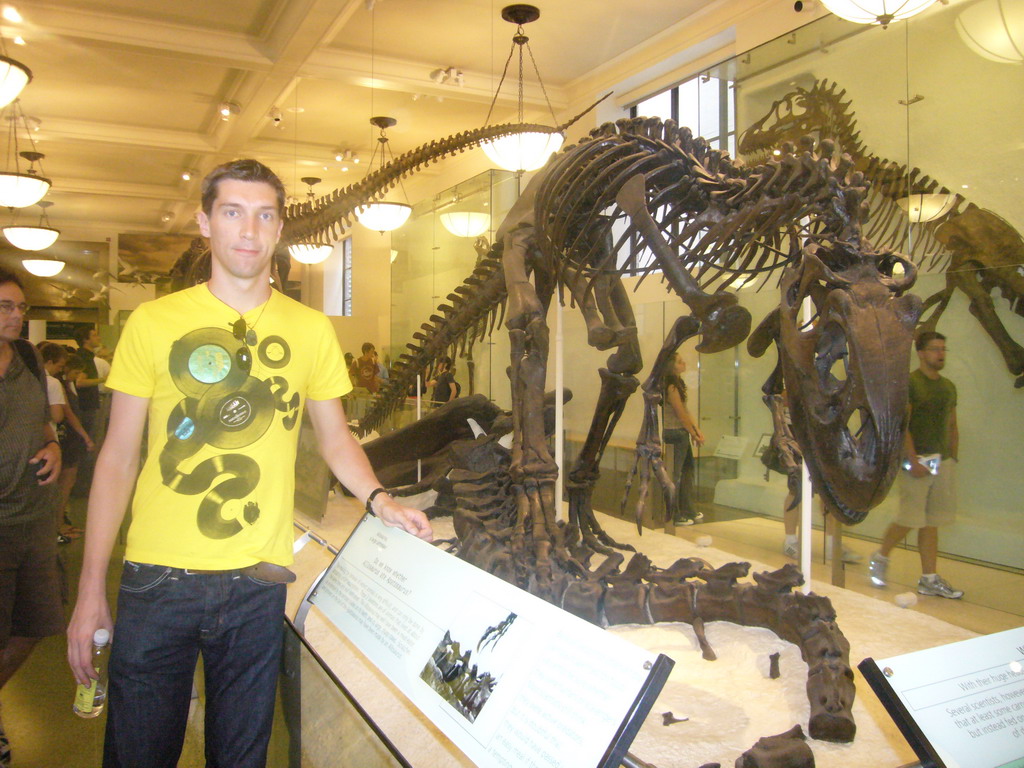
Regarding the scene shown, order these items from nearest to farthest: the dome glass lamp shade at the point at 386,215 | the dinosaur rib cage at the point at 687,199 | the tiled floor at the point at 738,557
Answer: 1. the dinosaur rib cage at the point at 687,199
2. the tiled floor at the point at 738,557
3. the dome glass lamp shade at the point at 386,215

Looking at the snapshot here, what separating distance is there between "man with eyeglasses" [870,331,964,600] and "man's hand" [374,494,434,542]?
2953mm

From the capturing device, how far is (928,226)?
423cm

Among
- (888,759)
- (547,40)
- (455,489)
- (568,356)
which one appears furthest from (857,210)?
Result: (547,40)

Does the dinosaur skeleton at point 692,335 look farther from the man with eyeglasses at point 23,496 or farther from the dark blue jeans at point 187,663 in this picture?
the man with eyeglasses at point 23,496

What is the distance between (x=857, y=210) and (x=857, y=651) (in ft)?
5.37

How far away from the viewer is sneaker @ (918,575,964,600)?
12.1 feet

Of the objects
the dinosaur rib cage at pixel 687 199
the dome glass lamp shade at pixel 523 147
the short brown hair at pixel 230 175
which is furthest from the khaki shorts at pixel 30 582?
the dome glass lamp shade at pixel 523 147

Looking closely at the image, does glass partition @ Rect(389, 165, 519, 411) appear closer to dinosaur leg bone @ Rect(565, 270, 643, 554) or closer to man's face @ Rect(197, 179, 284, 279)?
dinosaur leg bone @ Rect(565, 270, 643, 554)

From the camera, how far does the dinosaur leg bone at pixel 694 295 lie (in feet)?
8.18

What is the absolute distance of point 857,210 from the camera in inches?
87.0

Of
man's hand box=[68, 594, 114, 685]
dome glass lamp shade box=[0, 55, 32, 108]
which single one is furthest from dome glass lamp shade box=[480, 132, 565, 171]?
man's hand box=[68, 594, 114, 685]

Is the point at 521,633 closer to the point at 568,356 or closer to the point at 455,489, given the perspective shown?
the point at 455,489

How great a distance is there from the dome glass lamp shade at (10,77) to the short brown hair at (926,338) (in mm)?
5633

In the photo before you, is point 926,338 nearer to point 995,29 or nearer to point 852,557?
point 852,557
